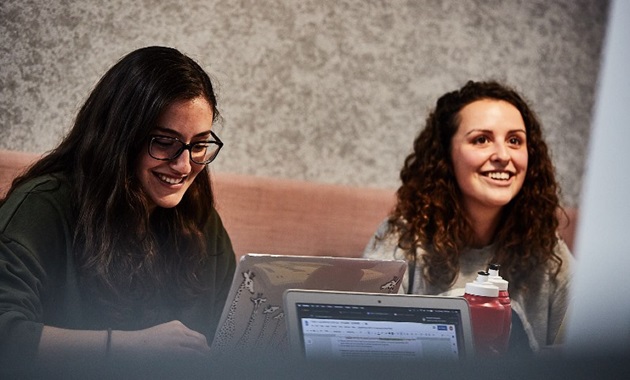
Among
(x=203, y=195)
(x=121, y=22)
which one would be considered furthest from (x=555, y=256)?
(x=121, y=22)

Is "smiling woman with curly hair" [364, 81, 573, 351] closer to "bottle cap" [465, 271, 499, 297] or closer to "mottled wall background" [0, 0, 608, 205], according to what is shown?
"mottled wall background" [0, 0, 608, 205]

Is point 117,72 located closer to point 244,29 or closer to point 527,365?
point 244,29

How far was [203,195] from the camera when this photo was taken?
1.65 m

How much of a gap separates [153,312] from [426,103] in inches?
44.5

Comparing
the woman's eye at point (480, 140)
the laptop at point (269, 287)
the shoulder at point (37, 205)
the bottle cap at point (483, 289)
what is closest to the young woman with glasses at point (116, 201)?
the shoulder at point (37, 205)

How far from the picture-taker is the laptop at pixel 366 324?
36.9 inches

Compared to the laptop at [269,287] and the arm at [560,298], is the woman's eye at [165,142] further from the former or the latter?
the arm at [560,298]

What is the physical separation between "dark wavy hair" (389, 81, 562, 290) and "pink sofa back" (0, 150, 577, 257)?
0.63 feet

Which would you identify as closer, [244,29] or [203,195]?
[203,195]

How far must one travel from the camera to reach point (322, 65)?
219 centimetres

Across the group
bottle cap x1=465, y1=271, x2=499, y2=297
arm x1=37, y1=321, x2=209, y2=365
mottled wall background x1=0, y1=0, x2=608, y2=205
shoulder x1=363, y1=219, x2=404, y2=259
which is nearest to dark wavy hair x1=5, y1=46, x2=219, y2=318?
arm x1=37, y1=321, x2=209, y2=365

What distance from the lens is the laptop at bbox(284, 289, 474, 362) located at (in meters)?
0.94

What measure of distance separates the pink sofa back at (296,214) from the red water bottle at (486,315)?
959 millimetres

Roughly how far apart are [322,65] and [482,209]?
0.62m
